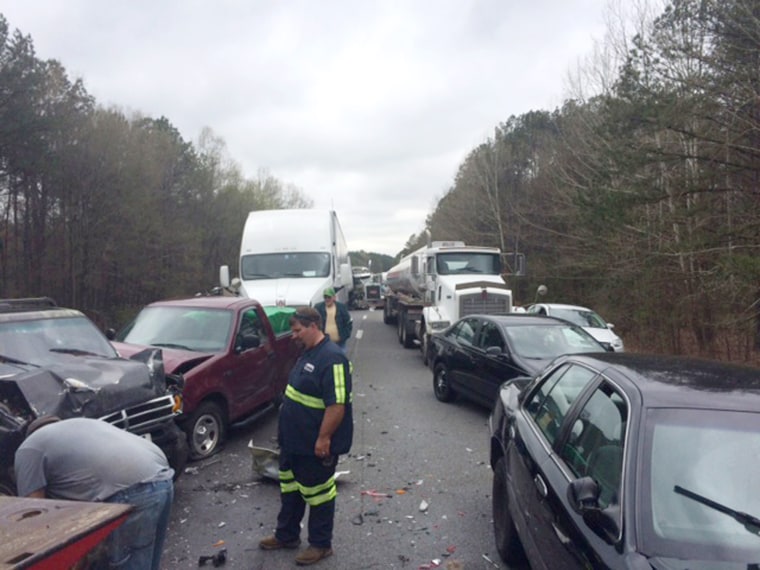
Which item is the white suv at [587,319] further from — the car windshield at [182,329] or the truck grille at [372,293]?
the truck grille at [372,293]

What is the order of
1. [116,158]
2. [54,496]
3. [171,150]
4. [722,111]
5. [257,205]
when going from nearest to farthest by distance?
[54,496] < [722,111] < [116,158] < [171,150] < [257,205]

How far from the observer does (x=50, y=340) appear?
18.5 feet

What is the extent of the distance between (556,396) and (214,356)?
4.18 m

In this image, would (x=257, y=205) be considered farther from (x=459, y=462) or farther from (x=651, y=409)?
(x=651, y=409)

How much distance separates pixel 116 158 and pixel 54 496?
28.7 m

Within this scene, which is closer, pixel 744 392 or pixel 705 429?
pixel 705 429

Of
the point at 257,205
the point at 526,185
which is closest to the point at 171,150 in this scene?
the point at 257,205

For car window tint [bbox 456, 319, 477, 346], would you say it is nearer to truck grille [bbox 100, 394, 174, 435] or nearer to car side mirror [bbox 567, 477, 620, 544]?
truck grille [bbox 100, 394, 174, 435]

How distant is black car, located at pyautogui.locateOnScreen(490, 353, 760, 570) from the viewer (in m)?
2.36

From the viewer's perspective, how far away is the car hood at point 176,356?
21.2ft

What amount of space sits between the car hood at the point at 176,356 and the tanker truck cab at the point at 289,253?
7.75 m

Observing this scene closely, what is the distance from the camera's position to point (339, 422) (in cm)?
407

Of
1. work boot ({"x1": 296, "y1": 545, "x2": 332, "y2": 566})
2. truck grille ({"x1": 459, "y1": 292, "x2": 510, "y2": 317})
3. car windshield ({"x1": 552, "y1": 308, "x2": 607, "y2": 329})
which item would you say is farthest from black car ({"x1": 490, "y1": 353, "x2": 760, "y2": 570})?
car windshield ({"x1": 552, "y1": 308, "x2": 607, "y2": 329})

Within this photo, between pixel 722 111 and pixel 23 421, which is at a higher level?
pixel 722 111
